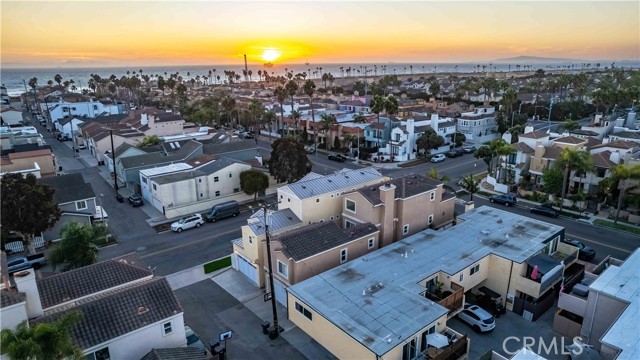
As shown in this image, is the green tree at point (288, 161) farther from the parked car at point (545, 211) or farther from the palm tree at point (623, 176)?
the palm tree at point (623, 176)

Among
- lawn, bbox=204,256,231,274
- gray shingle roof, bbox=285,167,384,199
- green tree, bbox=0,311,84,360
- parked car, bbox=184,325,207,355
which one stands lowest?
lawn, bbox=204,256,231,274

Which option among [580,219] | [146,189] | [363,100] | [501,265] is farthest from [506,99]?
[146,189]

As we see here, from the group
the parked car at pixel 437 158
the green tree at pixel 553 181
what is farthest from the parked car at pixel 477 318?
the parked car at pixel 437 158

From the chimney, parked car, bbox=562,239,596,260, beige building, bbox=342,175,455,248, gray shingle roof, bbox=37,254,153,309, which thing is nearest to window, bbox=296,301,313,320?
gray shingle roof, bbox=37,254,153,309

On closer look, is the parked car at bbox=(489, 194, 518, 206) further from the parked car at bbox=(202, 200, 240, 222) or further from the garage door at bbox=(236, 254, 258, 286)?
the garage door at bbox=(236, 254, 258, 286)

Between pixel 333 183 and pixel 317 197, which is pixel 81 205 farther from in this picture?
pixel 333 183

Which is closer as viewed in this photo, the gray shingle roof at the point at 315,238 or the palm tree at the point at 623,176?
the gray shingle roof at the point at 315,238

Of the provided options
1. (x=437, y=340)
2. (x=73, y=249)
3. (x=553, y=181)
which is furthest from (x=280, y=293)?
(x=553, y=181)
